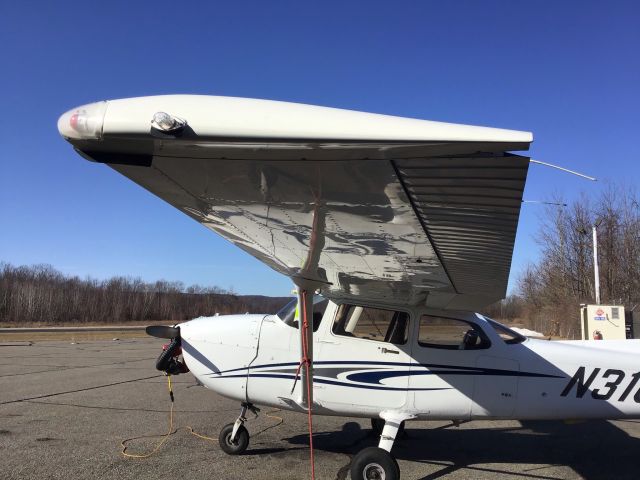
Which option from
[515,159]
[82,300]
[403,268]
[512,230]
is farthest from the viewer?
[82,300]

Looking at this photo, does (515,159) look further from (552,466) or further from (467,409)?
(552,466)

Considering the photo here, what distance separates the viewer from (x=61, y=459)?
217 inches

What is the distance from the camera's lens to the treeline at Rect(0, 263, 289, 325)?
66.4 meters

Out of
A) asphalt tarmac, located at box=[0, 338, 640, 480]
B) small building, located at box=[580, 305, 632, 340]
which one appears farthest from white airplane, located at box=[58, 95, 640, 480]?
small building, located at box=[580, 305, 632, 340]

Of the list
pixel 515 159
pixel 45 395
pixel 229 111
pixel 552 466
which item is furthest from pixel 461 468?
pixel 45 395

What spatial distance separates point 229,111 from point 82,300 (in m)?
79.2

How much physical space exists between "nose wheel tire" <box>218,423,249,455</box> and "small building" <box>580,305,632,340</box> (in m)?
14.9

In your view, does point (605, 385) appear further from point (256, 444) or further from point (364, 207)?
point (364, 207)

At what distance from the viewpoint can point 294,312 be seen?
229 inches

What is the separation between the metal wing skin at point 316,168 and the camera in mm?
1786

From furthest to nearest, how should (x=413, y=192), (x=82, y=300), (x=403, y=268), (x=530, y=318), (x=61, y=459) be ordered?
(x=82, y=300), (x=530, y=318), (x=61, y=459), (x=403, y=268), (x=413, y=192)

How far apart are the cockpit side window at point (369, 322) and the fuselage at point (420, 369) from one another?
0.04 feet

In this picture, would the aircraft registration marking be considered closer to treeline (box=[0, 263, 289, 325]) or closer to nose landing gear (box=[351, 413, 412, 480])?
nose landing gear (box=[351, 413, 412, 480])

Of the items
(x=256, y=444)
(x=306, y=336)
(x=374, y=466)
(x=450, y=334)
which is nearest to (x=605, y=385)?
(x=450, y=334)
